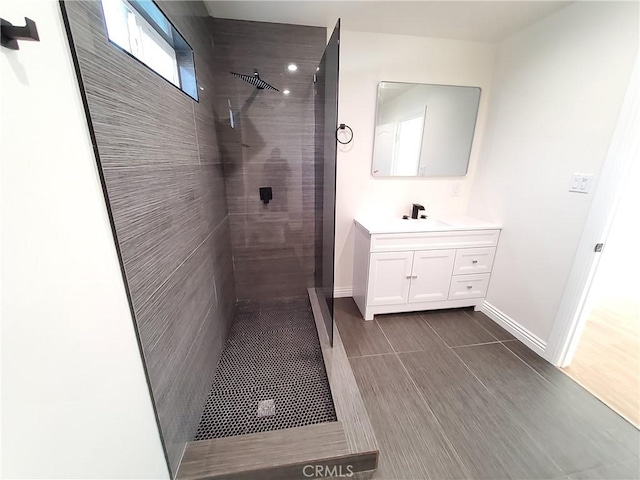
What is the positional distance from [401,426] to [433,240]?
142cm

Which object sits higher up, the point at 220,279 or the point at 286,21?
the point at 286,21

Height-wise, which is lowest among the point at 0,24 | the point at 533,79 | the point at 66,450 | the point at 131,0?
the point at 66,450

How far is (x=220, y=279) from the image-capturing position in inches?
74.7

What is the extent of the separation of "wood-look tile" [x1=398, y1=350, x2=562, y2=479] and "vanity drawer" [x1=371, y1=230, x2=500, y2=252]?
904 millimetres

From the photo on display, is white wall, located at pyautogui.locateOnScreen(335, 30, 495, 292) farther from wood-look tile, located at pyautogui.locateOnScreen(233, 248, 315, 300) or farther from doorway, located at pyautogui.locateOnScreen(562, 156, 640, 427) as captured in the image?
doorway, located at pyautogui.locateOnScreen(562, 156, 640, 427)

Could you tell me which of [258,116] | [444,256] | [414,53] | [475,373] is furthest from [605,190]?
[258,116]

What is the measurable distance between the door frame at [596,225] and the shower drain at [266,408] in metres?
2.03

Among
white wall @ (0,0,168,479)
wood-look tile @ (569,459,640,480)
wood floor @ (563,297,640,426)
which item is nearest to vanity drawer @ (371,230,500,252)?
wood floor @ (563,297,640,426)

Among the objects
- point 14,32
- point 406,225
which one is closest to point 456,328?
point 406,225

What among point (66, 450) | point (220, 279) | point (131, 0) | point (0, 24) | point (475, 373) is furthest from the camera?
point (220, 279)

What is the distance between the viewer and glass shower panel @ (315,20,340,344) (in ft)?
5.21

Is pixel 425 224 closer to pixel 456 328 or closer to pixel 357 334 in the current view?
pixel 456 328

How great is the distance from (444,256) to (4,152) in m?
2.48

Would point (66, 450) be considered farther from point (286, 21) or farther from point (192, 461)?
point (286, 21)
